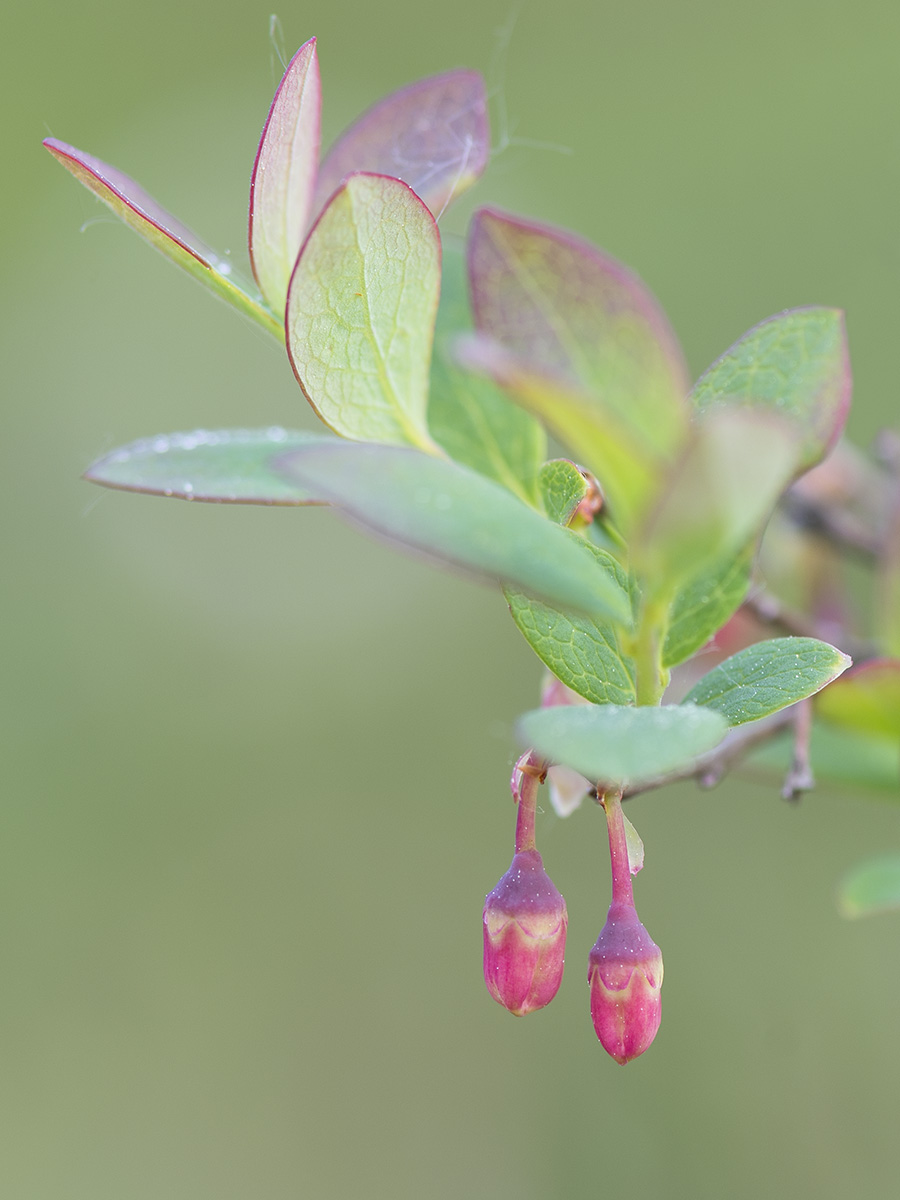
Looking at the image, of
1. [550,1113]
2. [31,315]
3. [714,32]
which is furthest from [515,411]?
[31,315]

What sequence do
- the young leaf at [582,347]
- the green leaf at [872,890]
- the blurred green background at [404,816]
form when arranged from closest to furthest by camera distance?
the young leaf at [582,347]
the green leaf at [872,890]
the blurred green background at [404,816]

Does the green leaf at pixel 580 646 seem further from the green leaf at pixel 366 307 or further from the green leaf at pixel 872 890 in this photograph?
the green leaf at pixel 872 890

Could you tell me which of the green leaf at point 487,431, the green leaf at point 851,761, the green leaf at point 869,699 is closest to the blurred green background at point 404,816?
the green leaf at point 851,761

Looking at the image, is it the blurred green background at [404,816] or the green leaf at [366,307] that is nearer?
the green leaf at [366,307]

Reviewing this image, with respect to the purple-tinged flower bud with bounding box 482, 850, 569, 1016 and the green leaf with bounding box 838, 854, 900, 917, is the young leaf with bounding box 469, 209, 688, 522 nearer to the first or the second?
the purple-tinged flower bud with bounding box 482, 850, 569, 1016

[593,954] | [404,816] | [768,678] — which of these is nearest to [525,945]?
[593,954]

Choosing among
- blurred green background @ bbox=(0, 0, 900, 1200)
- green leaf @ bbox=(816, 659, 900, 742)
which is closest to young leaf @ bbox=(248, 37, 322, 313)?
green leaf @ bbox=(816, 659, 900, 742)
